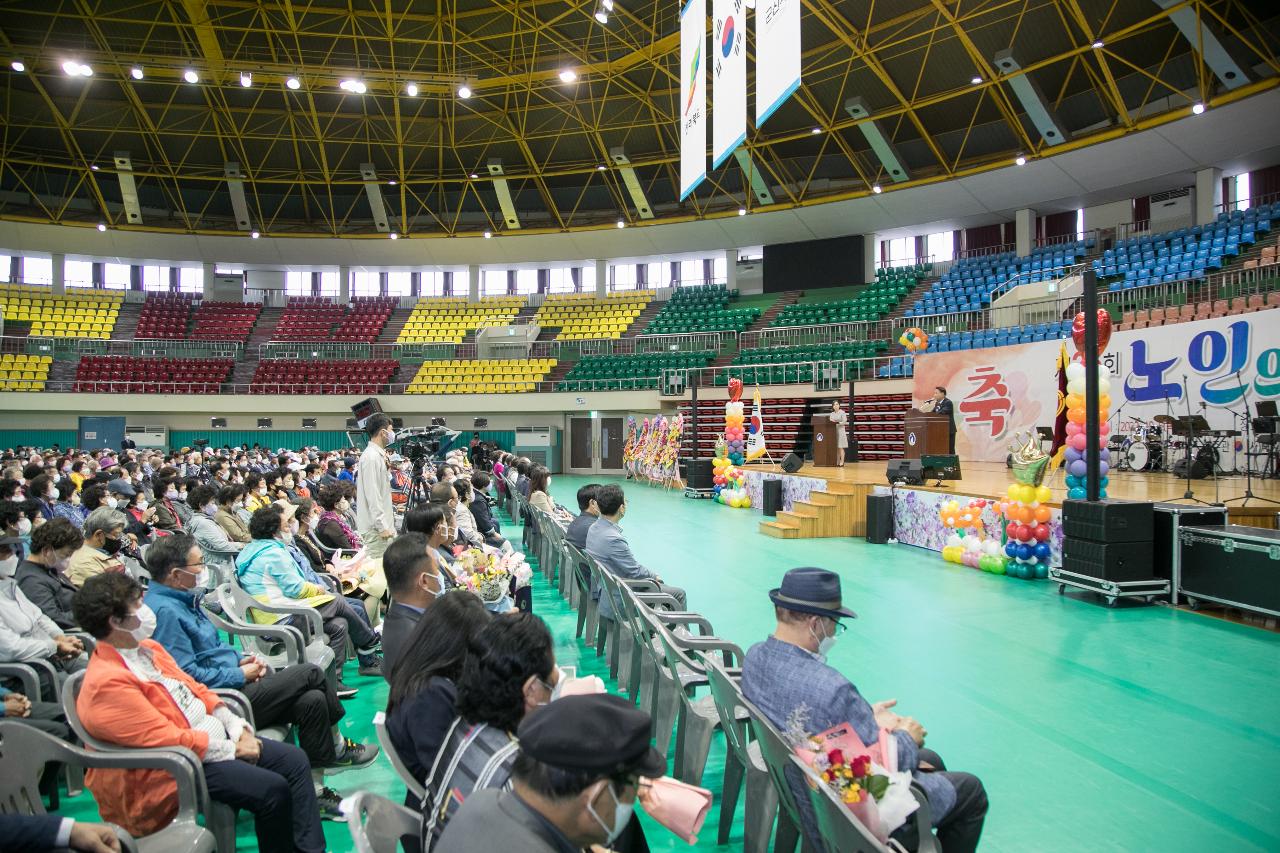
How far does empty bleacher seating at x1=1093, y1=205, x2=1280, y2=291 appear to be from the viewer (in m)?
16.6

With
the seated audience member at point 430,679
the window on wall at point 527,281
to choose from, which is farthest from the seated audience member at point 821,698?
the window on wall at point 527,281

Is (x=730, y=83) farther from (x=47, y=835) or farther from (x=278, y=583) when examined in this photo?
(x=47, y=835)

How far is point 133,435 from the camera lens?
81.9 ft

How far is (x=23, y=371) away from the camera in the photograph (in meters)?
24.8

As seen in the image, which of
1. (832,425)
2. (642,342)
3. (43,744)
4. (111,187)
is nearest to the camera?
(43,744)

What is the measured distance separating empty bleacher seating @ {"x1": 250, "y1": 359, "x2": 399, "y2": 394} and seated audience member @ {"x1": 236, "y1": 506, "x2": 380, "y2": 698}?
22858 mm

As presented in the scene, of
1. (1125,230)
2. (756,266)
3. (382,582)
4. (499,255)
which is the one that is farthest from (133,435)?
(1125,230)

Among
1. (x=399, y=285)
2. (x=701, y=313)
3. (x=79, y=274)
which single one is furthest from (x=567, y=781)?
(x=79, y=274)

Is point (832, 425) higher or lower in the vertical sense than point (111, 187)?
lower

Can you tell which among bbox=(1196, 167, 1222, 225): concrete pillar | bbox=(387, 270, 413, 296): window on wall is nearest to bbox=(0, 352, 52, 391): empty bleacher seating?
bbox=(387, 270, 413, 296): window on wall

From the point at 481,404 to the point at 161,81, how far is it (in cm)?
1327

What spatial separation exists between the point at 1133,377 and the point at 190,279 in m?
33.9

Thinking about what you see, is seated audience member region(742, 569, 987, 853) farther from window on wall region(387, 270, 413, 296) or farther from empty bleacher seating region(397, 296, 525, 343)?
window on wall region(387, 270, 413, 296)

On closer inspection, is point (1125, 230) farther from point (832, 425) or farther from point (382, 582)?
point (382, 582)
